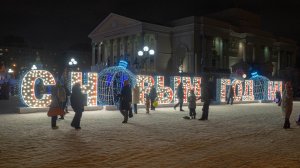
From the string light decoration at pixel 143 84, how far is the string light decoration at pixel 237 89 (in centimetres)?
1157

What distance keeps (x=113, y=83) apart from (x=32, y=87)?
17.1 ft

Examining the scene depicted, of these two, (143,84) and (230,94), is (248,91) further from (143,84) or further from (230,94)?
(143,84)

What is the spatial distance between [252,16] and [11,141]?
73.6 m

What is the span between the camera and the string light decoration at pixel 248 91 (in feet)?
119

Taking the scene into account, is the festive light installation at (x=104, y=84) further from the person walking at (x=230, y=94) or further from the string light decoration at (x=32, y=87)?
the person walking at (x=230, y=94)

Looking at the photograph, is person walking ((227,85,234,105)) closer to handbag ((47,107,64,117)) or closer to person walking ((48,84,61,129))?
person walking ((48,84,61,129))

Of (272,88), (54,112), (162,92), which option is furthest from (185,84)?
(54,112)

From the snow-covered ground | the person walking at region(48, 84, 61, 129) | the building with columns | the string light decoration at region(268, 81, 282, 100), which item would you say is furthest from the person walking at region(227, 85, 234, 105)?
the person walking at region(48, 84, 61, 129)

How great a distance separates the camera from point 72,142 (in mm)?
10375

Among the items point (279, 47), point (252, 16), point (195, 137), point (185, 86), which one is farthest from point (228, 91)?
point (279, 47)

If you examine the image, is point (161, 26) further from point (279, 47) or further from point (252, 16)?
point (279, 47)

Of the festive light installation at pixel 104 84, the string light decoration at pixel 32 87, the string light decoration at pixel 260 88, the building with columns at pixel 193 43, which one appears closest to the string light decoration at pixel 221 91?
the festive light installation at pixel 104 84

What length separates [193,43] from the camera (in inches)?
2404

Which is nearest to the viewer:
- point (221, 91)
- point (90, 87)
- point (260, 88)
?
point (90, 87)
